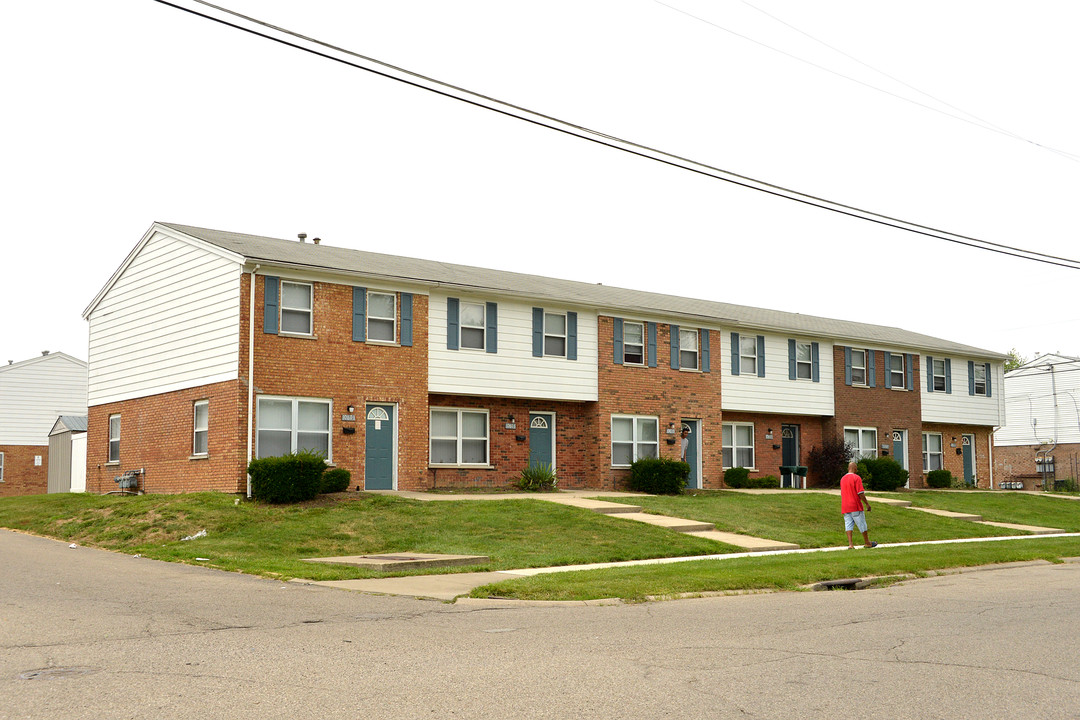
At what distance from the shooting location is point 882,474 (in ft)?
115

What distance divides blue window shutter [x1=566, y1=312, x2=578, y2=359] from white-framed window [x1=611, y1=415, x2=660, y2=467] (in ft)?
8.05

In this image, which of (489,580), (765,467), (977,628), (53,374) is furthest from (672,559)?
(53,374)

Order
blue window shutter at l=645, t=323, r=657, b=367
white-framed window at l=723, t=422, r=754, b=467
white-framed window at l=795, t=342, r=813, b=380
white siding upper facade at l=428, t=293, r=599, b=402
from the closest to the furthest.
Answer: white siding upper facade at l=428, t=293, r=599, b=402 < blue window shutter at l=645, t=323, r=657, b=367 < white-framed window at l=723, t=422, r=754, b=467 < white-framed window at l=795, t=342, r=813, b=380

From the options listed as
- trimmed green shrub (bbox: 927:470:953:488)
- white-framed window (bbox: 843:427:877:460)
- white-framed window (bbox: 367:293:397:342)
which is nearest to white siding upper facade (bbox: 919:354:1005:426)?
trimmed green shrub (bbox: 927:470:953:488)

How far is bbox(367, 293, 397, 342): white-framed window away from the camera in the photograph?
25375 millimetres

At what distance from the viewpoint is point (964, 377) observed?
41.8 m

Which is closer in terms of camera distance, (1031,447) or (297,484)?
(297,484)

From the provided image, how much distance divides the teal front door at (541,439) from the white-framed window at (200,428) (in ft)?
30.2

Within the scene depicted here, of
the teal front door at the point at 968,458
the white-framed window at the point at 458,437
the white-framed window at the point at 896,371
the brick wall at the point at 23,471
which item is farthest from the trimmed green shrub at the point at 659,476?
the brick wall at the point at 23,471

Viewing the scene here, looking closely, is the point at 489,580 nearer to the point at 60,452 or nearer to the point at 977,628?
the point at 977,628

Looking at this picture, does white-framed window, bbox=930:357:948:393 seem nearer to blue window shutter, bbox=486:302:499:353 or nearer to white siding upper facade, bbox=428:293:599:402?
white siding upper facade, bbox=428:293:599:402

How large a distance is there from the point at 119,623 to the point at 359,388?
608 inches

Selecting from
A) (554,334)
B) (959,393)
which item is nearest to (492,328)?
(554,334)

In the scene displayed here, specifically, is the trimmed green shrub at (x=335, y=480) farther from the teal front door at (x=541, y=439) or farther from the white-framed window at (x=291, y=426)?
the teal front door at (x=541, y=439)
